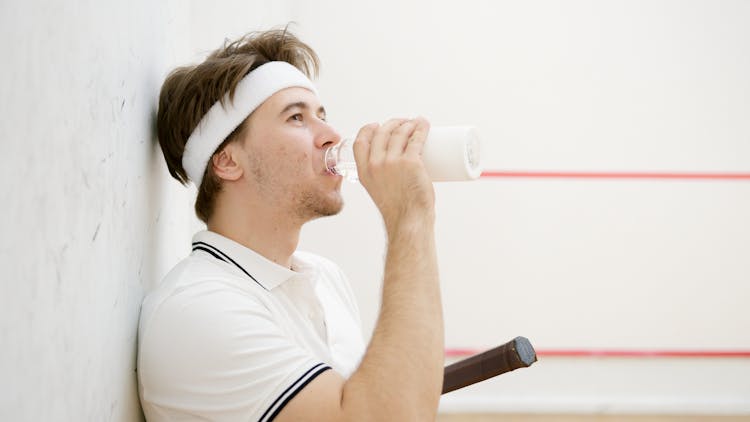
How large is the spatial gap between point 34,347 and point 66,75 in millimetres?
234

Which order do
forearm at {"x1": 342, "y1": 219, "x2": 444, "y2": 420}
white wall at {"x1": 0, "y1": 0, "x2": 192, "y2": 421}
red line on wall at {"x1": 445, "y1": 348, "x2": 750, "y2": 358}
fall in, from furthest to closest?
red line on wall at {"x1": 445, "y1": 348, "x2": 750, "y2": 358} < forearm at {"x1": 342, "y1": 219, "x2": 444, "y2": 420} < white wall at {"x1": 0, "y1": 0, "x2": 192, "y2": 421}

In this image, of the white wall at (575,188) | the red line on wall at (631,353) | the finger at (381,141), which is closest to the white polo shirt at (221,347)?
the finger at (381,141)

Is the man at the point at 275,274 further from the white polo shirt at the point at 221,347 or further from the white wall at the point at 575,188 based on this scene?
the white wall at the point at 575,188

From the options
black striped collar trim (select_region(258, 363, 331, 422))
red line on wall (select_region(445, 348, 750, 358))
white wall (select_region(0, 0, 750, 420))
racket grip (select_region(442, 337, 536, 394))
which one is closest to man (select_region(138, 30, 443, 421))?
black striped collar trim (select_region(258, 363, 331, 422))

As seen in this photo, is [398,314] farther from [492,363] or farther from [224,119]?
[224,119]

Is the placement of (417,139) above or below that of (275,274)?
above

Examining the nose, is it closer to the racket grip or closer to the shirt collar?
the shirt collar

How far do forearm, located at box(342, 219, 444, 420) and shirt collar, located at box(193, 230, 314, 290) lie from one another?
0.21 metres

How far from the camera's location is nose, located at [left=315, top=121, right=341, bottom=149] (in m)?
1.16

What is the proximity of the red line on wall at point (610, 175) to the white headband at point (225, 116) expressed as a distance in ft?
4.41

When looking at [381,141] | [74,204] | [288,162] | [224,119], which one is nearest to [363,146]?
[381,141]

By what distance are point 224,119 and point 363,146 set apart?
0.94 ft

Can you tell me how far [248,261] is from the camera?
1062 mm

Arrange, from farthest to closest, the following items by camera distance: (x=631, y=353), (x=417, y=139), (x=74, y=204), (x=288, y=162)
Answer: (x=631, y=353) < (x=288, y=162) < (x=417, y=139) < (x=74, y=204)
